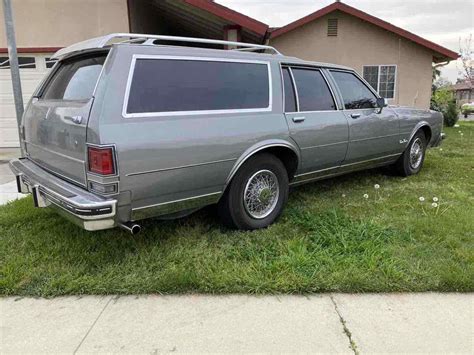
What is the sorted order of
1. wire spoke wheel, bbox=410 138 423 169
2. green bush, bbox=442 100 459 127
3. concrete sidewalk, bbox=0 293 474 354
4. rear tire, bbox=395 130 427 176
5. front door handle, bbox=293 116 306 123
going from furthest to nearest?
green bush, bbox=442 100 459 127 → wire spoke wheel, bbox=410 138 423 169 → rear tire, bbox=395 130 427 176 → front door handle, bbox=293 116 306 123 → concrete sidewalk, bbox=0 293 474 354

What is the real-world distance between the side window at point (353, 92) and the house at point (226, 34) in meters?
3.78

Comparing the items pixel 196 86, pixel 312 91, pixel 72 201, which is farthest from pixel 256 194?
pixel 72 201

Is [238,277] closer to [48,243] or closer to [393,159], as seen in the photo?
[48,243]

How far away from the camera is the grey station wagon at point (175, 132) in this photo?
117 inches

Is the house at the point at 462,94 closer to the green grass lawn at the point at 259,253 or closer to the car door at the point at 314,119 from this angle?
the car door at the point at 314,119

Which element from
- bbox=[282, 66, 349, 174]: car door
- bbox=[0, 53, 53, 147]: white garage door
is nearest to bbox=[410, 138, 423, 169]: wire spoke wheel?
bbox=[282, 66, 349, 174]: car door

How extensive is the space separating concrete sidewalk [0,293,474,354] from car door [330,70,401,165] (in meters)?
2.42

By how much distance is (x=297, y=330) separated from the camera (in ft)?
8.59

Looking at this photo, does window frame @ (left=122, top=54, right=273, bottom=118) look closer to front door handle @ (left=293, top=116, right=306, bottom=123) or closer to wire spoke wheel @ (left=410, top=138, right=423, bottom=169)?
front door handle @ (left=293, top=116, right=306, bottom=123)

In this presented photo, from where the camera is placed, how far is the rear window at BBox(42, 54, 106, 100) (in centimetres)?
325

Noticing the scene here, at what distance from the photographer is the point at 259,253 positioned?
3570 mm

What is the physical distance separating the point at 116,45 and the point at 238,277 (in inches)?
82.2

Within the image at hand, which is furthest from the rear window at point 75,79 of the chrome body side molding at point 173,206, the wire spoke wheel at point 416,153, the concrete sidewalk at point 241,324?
the wire spoke wheel at point 416,153

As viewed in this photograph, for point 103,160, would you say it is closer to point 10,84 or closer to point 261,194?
point 261,194
